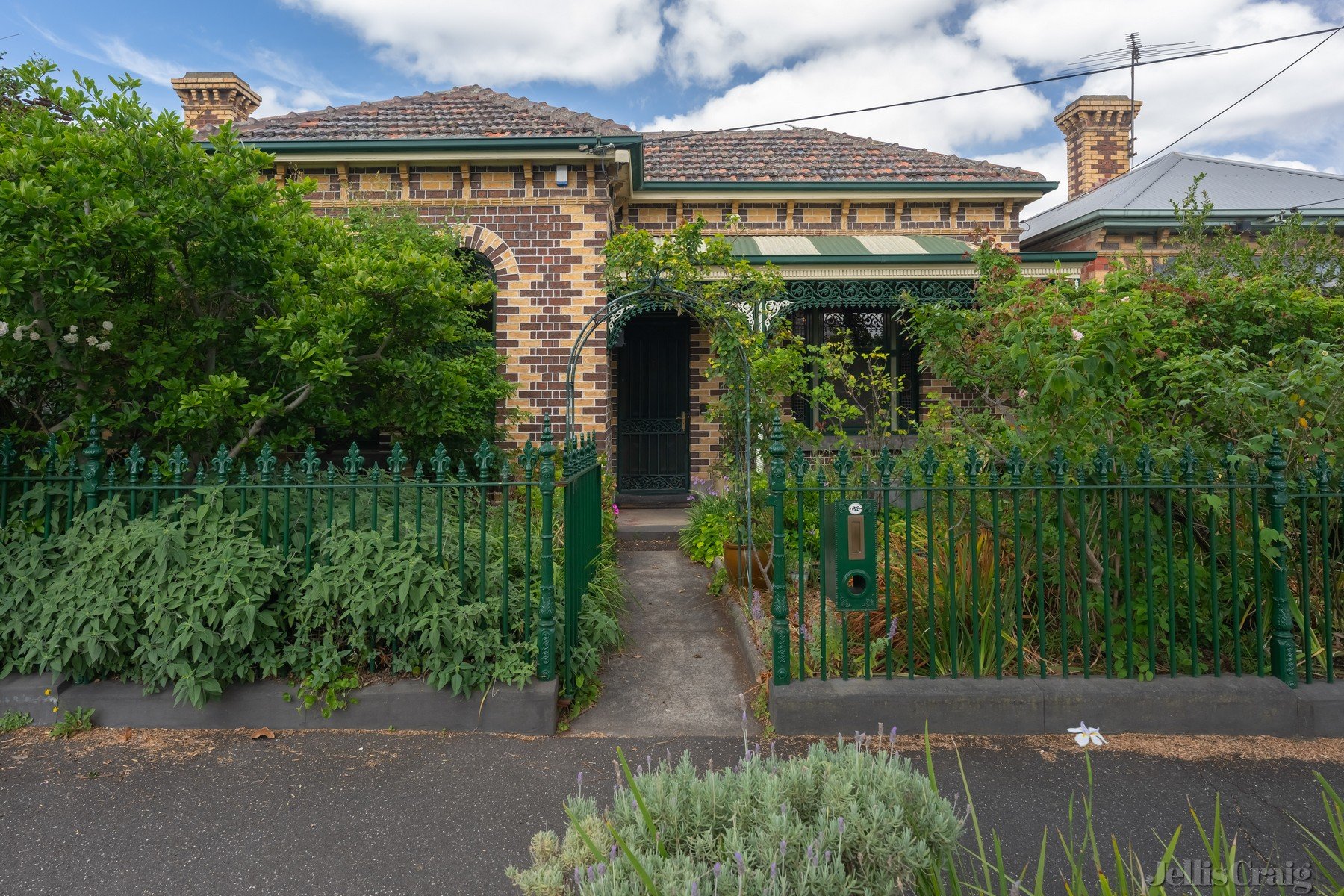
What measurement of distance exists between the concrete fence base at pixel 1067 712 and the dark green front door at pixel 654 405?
273 inches

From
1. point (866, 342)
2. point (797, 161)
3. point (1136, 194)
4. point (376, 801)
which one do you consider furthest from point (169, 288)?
point (1136, 194)

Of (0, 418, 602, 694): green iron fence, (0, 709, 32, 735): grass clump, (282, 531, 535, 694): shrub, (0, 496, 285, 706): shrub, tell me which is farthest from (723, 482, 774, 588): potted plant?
(0, 709, 32, 735): grass clump

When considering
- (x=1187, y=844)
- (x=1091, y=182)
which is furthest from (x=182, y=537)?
(x=1091, y=182)

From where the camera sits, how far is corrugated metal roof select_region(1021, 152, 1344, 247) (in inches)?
481

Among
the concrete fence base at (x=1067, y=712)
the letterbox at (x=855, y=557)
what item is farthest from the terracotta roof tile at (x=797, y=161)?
the concrete fence base at (x=1067, y=712)

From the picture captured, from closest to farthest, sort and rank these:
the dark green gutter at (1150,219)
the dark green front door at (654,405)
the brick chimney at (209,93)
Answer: the dark green front door at (654,405), the dark green gutter at (1150,219), the brick chimney at (209,93)

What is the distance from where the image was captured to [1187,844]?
9.28ft

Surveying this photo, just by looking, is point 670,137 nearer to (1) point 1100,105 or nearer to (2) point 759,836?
(1) point 1100,105

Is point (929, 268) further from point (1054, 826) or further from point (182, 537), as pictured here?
point (182, 537)

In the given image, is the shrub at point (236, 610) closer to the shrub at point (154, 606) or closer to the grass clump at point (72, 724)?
the shrub at point (154, 606)

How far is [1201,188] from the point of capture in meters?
13.1

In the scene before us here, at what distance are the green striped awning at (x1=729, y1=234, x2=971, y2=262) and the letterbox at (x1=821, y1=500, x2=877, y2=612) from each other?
578 centimetres

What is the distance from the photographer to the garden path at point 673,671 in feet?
13.0

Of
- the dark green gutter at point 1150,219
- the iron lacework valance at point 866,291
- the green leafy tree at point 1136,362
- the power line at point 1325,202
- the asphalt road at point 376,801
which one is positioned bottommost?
the asphalt road at point 376,801
